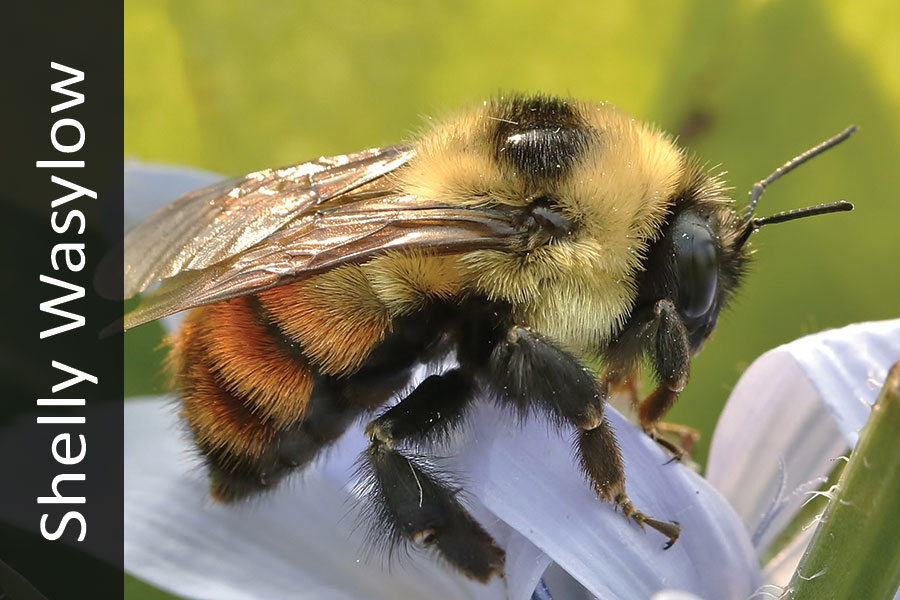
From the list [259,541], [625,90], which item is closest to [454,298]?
[259,541]

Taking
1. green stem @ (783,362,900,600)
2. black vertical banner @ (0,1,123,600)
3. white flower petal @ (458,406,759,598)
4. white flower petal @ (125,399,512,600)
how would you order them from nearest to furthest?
green stem @ (783,362,900,600), white flower petal @ (458,406,759,598), white flower petal @ (125,399,512,600), black vertical banner @ (0,1,123,600)

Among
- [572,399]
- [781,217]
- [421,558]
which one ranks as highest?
[781,217]

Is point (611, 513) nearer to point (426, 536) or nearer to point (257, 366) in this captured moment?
point (426, 536)

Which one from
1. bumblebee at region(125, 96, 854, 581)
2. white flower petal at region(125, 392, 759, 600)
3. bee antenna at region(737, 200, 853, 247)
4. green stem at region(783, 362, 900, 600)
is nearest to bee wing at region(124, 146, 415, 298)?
bumblebee at region(125, 96, 854, 581)

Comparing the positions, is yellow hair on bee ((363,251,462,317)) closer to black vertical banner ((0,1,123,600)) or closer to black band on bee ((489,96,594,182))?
black band on bee ((489,96,594,182))

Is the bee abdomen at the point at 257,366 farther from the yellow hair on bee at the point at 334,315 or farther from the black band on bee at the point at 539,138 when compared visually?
the black band on bee at the point at 539,138
